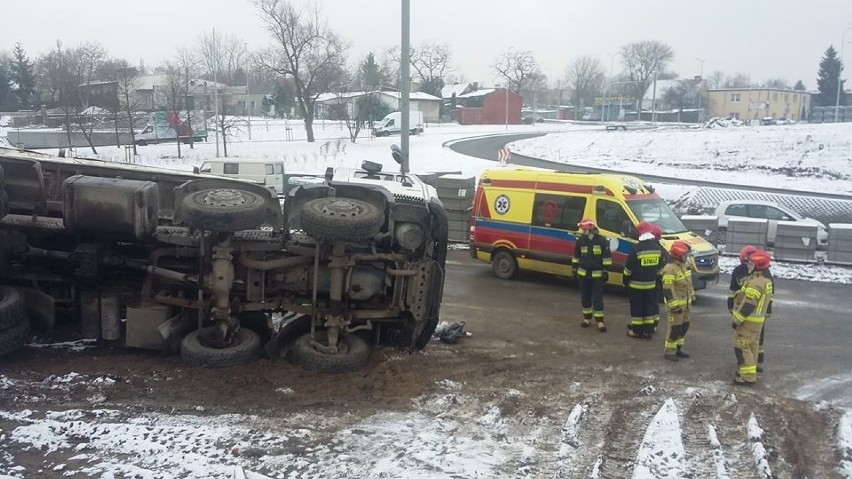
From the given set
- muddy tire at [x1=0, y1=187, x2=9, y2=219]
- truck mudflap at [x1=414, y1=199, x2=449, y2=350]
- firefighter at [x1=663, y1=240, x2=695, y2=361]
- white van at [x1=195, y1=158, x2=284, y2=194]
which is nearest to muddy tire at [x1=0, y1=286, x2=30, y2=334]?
muddy tire at [x1=0, y1=187, x2=9, y2=219]

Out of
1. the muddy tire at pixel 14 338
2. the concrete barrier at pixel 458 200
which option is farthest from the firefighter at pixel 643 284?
the concrete barrier at pixel 458 200

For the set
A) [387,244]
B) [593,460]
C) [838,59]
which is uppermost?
[838,59]

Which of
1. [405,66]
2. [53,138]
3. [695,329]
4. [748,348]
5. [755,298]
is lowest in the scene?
[695,329]

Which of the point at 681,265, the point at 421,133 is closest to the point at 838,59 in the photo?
the point at 421,133

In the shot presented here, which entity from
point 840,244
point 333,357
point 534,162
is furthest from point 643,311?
point 534,162

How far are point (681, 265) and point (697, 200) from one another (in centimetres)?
1312

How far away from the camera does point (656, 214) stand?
1225 centimetres

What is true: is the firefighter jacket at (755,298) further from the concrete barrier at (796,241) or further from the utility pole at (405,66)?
the concrete barrier at (796,241)

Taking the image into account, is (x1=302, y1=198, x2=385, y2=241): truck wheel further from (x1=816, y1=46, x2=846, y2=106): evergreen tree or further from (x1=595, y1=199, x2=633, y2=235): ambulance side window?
(x1=816, y1=46, x2=846, y2=106): evergreen tree

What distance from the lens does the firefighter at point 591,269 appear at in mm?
10234

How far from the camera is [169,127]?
155ft

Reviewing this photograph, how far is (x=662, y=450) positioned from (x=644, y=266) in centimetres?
409

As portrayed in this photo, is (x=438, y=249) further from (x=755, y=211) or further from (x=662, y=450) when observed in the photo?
(x=755, y=211)

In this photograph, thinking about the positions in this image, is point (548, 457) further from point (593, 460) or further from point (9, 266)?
point (9, 266)
